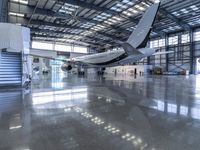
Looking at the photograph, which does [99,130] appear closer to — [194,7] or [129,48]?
[129,48]

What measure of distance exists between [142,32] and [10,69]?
1075 centimetres

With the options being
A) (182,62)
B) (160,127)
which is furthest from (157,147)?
(182,62)

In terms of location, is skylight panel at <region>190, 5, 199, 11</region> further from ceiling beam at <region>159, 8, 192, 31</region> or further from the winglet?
the winglet

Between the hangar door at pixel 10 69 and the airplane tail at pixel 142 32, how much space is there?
824cm

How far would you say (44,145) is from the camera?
8.73 ft

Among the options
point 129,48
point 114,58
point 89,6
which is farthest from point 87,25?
point 129,48

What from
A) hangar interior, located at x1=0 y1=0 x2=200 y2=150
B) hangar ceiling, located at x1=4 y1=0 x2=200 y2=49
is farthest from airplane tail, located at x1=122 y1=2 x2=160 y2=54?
hangar ceiling, located at x1=4 y1=0 x2=200 y2=49

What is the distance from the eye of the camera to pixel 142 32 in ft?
47.4

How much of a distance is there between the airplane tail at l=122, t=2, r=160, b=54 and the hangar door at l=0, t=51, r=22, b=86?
8241 millimetres

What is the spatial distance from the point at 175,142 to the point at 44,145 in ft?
7.17

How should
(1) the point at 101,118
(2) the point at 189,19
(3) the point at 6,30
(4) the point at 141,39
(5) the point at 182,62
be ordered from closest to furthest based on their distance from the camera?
1. (1) the point at 101,118
2. (3) the point at 6,30
3. (4) the point at 141,39
4. (2) the point at 189,19
5. (5) the point at 182,62

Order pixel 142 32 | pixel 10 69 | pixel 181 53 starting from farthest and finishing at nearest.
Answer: pixel 181 53
pixel 142 32
pixel 10 69

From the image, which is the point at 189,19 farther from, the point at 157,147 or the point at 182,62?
the point at 157,147

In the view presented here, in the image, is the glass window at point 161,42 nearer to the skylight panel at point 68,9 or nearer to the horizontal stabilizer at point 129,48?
the skylight panel at point 68,9
